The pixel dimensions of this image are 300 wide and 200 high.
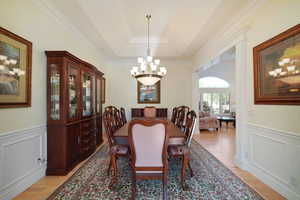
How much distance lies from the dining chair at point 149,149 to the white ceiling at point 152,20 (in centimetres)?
233

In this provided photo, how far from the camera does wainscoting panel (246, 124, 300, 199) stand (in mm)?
1824

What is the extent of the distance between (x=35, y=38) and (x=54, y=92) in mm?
886

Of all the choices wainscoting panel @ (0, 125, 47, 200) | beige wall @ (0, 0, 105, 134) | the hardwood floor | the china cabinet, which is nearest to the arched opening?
the hardwood floor

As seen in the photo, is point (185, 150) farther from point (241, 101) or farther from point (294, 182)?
point (241, 101)

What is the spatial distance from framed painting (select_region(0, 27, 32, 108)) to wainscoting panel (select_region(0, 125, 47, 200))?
1.44 ft

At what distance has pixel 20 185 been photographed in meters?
2.04

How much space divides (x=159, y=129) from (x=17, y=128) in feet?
6.33

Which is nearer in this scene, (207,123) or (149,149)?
(149,149)

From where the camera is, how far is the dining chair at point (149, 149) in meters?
1.70

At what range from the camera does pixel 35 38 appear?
2.33 m

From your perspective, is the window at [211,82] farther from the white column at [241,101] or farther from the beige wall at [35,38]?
the beige wall at [35,38]

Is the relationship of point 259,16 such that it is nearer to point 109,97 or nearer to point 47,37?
point 47,37

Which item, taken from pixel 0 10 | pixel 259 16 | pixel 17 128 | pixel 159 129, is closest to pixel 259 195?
pixel 159 129

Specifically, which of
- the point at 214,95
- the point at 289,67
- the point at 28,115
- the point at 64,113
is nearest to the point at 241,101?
the point at 289,67
